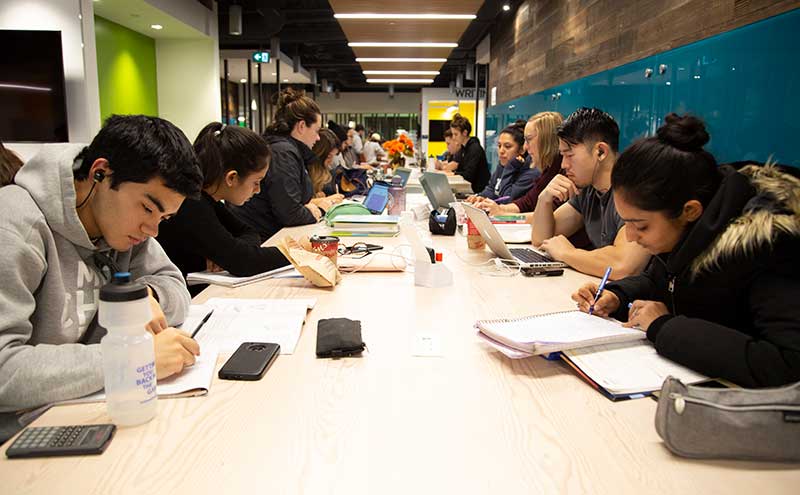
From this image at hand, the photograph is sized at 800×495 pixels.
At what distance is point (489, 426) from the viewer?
109 cm

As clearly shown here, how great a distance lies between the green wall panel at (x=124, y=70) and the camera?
7.44 meters

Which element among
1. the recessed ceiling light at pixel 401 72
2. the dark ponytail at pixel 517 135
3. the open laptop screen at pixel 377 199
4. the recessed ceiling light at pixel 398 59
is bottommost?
the open laptop screen at pixel 377 199

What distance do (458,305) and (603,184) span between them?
3.53 ft

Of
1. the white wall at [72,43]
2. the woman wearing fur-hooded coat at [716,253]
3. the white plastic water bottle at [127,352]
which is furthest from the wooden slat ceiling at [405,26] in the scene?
the white plastic water bottle at [127,352]

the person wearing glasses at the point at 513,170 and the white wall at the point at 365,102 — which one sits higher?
the white wall at the point at 365,102

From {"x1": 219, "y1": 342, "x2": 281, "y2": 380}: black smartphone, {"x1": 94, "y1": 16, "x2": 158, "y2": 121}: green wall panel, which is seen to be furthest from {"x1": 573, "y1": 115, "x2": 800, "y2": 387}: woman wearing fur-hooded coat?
{"x1": 94, "y1": 16, "x2": 158, "y2": 121}: green wall panel

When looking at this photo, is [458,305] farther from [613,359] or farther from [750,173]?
[750,173]

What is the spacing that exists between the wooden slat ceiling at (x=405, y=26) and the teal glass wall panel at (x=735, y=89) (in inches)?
102

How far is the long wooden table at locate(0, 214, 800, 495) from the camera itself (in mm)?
898

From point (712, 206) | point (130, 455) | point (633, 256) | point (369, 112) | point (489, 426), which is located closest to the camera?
point (130, 455)

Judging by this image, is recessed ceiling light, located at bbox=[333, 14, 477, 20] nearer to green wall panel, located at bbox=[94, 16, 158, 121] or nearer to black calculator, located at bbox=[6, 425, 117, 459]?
green wall panel, located at bbox=[94, 16, 158, 121]

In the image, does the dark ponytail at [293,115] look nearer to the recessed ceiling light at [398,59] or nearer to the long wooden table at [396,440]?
the long wooden table at [396,440]

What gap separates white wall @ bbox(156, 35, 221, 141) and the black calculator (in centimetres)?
855

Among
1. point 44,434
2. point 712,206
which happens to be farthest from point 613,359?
point 44,434
